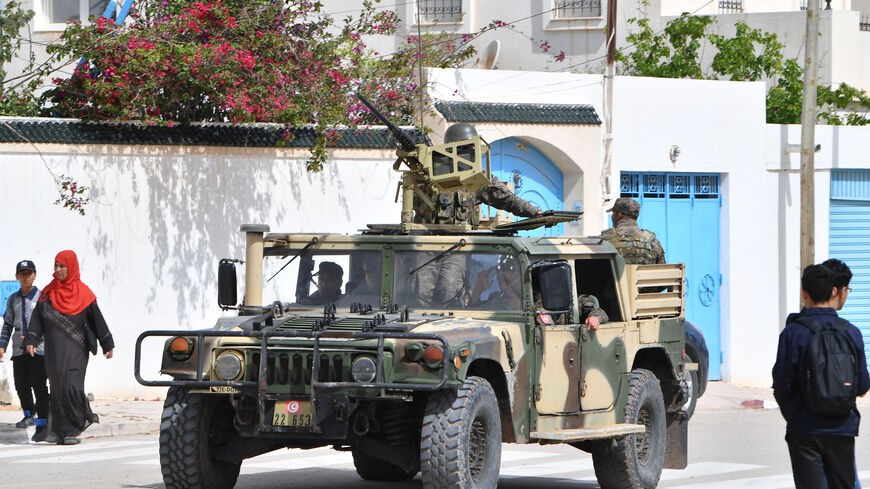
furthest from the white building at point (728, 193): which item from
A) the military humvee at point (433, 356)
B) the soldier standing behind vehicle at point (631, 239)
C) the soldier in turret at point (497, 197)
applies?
the military humvee at point (433, 356)

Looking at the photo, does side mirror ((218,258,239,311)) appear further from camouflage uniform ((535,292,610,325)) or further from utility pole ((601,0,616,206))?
utility pole ((601,0,616,206))

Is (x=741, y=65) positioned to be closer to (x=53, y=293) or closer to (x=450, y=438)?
(x=53, y=293)

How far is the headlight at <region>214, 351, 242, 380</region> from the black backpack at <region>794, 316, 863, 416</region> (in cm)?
343

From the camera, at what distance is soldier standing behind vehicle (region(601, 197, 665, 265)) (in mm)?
11852

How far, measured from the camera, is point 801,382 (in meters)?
7.47

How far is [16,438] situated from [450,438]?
6.93 metres

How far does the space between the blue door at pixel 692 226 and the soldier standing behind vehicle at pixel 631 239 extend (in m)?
7.68

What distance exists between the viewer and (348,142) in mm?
17953

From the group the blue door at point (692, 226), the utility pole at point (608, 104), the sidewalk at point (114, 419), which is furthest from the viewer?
the blue door at point (692, 226)

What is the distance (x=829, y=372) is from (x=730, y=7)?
23.5 metres

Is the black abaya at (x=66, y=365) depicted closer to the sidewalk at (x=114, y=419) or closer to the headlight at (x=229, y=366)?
the sidewalk at (x=114, y=419)

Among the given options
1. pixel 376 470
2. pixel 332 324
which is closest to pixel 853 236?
pixel 376 470

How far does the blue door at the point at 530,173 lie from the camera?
19.2 m

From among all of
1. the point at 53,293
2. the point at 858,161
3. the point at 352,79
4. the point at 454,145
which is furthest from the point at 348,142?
the point at 858,161
